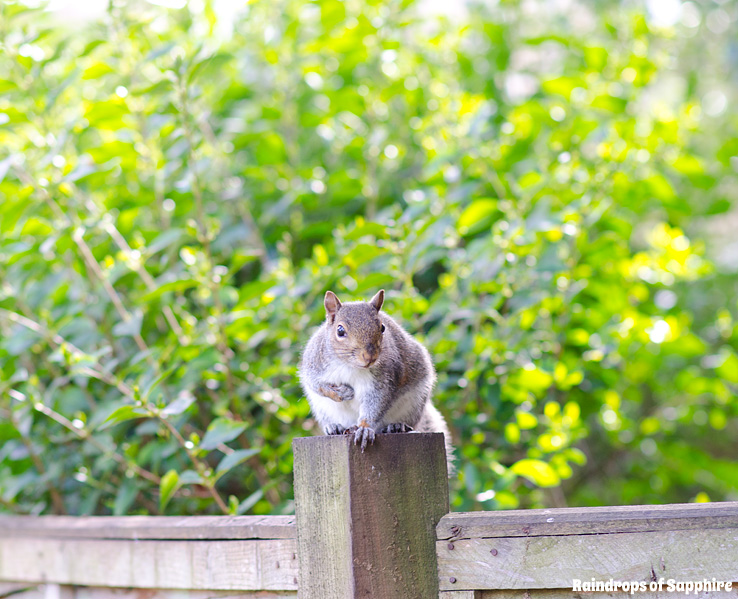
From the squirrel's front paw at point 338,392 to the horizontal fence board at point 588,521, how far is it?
0.42 meters

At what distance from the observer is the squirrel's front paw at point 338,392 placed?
192 centimetres

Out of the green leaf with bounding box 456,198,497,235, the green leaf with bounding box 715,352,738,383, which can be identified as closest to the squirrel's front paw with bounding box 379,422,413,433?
the green leaf with bounding box 456,198,497,235

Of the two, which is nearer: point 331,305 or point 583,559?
point 583,559

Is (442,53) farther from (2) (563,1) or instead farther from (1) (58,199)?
(2) (563,1)

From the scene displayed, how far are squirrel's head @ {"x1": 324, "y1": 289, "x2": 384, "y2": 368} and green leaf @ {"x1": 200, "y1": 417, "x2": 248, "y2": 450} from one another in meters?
0.42

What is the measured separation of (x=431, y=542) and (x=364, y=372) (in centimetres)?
48

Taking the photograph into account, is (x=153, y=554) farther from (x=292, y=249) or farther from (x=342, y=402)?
(x=292, y=249)

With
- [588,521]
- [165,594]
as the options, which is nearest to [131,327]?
[165,594]

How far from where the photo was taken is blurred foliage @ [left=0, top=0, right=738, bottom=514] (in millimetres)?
2545

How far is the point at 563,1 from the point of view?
23.1 ft

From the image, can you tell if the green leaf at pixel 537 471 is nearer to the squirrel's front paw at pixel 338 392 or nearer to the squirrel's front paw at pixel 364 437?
the squirrel's front paw at pixel 338 392

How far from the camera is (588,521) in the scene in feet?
4.85

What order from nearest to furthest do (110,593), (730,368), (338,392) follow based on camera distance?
(338,392), (110,593), (730,368)

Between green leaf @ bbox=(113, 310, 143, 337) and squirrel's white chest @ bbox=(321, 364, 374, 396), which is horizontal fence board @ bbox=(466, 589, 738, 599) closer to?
squirrel's white chest @ bbox=(321, 364, 374, 396)
